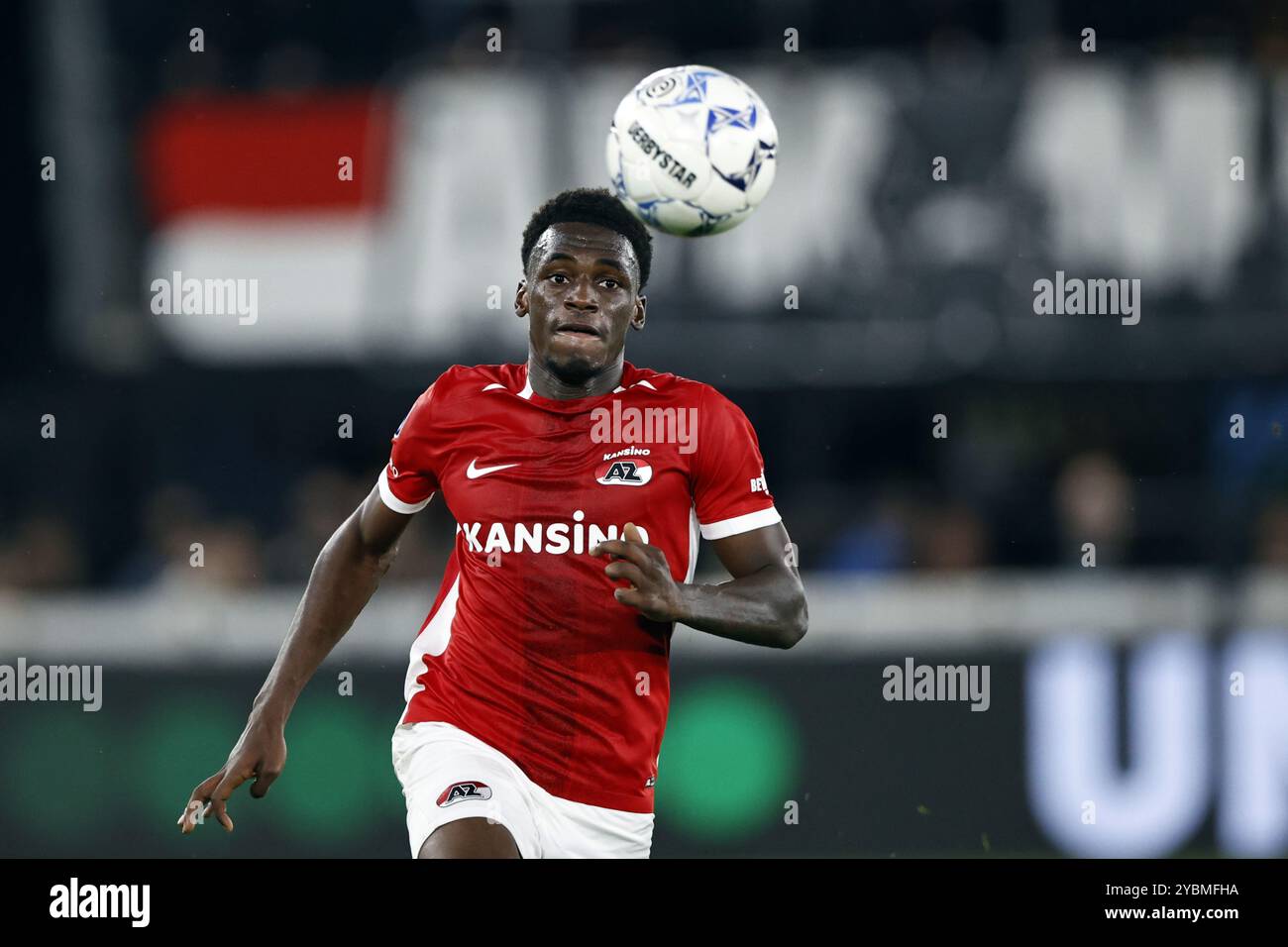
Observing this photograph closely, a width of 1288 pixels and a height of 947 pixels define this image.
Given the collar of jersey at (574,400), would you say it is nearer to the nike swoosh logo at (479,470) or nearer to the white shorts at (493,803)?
the nike swoosh logo at (479,470)

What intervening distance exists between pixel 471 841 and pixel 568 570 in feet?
2.81

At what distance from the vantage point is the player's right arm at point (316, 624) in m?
5.52

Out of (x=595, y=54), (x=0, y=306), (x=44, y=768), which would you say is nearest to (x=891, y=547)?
(x=595, y=54)

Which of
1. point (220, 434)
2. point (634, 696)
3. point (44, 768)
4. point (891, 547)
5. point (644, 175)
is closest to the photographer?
point (634, 696)

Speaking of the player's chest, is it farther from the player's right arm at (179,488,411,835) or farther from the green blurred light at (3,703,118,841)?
the green blurred light at (3,703,118,841)

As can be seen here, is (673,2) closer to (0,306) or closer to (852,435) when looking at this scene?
(852,435)

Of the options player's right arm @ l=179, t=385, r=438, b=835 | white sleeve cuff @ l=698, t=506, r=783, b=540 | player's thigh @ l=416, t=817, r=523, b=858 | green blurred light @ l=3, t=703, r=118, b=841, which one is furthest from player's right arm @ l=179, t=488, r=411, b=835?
green blurred light @ l=3, t=703, r=118, b=841

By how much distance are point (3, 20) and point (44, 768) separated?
6337 mm

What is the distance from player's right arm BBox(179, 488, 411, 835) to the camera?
18.1 ft

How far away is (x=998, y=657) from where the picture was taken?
9.48m

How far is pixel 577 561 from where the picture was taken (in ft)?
18.0

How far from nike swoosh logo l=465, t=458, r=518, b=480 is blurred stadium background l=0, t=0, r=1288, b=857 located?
367 centimetres

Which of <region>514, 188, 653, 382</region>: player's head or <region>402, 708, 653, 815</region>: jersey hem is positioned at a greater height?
<region>514, 188, 653, 382</region>: player's head

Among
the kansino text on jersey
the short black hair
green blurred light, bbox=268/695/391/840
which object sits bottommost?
green blurred light, bbox=268/695/391/840
